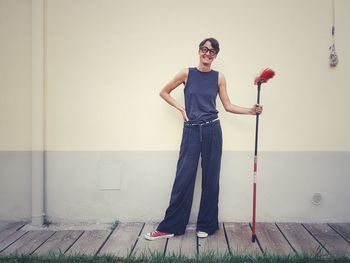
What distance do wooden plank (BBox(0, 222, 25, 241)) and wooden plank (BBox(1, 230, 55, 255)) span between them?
18 cm

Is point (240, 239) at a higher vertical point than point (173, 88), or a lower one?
lower

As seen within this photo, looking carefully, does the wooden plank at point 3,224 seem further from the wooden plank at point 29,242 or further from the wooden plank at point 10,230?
the wooden plank at point 29,242

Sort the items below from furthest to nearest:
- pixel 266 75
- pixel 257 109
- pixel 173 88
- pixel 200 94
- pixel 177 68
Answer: pixel 177 68 → pixel 173 88 → pixel 200 94 → pixel 257 109 → pixel 266 75

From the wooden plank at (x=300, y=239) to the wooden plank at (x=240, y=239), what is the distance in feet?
1.13

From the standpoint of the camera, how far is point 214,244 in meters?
2.88

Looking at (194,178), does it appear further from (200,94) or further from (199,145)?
(200,94)

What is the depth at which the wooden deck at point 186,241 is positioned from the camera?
273 centimetres

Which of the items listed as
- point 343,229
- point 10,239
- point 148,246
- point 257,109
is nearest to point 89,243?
point 148,246

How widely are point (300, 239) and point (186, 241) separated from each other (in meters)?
1.06

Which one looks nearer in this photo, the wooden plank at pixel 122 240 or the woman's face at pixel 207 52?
the wooden plank at pixel 122 240

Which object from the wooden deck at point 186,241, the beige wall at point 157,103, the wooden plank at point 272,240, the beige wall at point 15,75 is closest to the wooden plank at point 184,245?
the wooden deck at point 186,241

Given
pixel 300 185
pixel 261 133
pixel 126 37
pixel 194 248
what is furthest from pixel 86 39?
pixel 300 185

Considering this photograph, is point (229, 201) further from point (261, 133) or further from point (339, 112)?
point (339, 112)

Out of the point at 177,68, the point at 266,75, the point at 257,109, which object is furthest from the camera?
the point at 177,68
